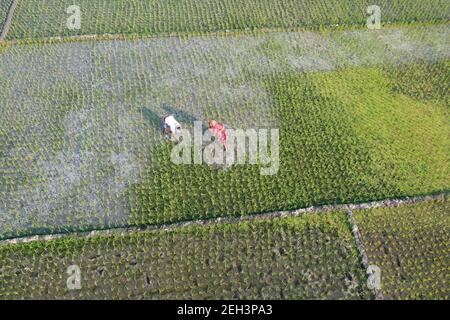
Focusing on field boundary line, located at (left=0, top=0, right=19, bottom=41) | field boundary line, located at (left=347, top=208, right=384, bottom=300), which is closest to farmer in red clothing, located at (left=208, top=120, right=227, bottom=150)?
field boundary line, located at (left=347, top=208, right=384, bottom=300)

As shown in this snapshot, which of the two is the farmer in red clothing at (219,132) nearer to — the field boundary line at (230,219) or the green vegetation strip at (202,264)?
the field boundary line at (230,219)

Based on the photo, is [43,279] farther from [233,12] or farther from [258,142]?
[233,12]

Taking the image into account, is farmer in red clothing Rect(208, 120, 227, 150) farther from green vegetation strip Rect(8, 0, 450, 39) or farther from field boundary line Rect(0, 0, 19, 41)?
field boundary line Rect(0, 0, 19, 41)

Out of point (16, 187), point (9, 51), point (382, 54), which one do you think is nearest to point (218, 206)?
point (16, 187)

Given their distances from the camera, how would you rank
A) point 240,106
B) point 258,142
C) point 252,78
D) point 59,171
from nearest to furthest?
point 59,171 → point 258,142 → point 240,106 → point 252,78

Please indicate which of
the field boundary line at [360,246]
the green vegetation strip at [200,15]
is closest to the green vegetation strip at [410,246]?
the field boundary line at [360,246]
